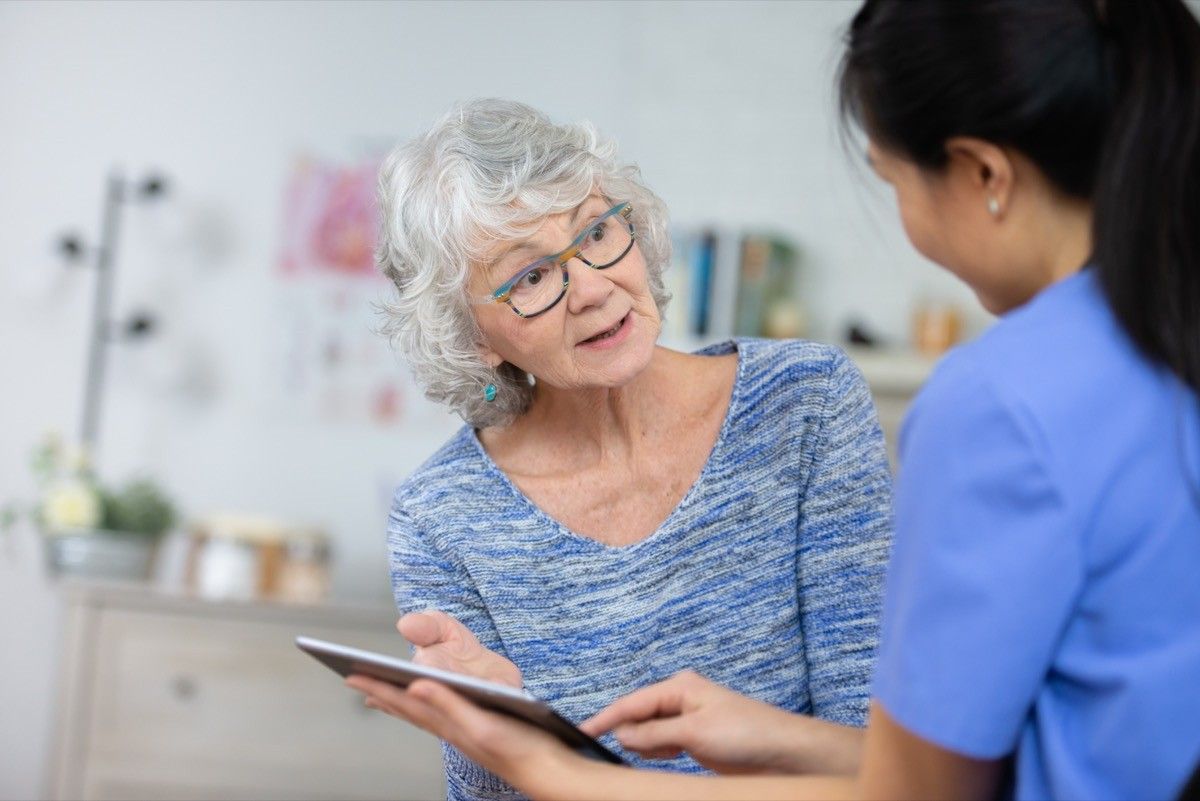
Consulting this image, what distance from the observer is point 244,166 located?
3.89 meters

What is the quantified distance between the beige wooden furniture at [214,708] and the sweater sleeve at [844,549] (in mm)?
1774

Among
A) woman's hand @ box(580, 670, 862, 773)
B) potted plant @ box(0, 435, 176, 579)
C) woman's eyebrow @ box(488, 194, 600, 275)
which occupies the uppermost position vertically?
woman's eyebrow @ box(488, 194, 600, 275)

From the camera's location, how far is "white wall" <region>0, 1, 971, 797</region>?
381cm

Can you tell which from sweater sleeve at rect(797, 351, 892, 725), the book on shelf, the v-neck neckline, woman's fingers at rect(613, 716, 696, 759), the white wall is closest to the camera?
woman's fingers at rect(613, 716, 696, 759)

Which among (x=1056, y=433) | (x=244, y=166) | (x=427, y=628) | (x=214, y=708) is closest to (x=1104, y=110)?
(x=1056, y=433)

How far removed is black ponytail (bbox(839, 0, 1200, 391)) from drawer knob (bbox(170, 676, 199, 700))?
9.04 ft

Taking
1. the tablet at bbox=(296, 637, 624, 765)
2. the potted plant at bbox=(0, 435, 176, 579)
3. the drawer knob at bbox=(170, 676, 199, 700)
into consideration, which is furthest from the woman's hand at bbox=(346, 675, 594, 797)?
the potted plant at bbox=(0, 435, 176, 579)

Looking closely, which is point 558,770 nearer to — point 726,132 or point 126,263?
point 726,132

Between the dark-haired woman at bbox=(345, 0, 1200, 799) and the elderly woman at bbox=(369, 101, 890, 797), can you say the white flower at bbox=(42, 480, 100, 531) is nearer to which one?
the elderly woman at bbox=(369, 101, 890, 797)

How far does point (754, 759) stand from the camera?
4.03 feet

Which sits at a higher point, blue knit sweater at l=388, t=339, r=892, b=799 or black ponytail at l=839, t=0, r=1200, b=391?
black ponytail at l=839, t=0, r=1200, b=391

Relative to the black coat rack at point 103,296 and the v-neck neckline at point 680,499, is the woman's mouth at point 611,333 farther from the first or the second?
the black coat rack at point 103,296

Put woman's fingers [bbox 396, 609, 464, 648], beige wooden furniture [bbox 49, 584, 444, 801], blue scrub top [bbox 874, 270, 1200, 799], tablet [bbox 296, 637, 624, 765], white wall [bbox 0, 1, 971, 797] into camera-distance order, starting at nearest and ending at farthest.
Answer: blue scrub top [bbox 874, 270, 1200, 799]
tablet [bbox 296, 637, 624, 765]
woman's fingers [bbox 396, 609, 464, 648]
beige wooden furniture [bbox 49, 584, 444, 801]
white wall [bbox 0, 1, 971, 797]

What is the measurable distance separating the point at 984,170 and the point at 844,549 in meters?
0.76
